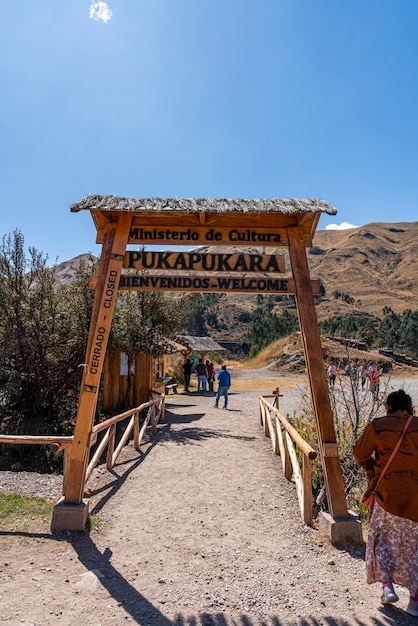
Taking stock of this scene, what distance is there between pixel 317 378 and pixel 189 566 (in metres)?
2.40

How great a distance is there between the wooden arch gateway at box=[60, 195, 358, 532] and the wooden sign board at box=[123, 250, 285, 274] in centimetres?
1

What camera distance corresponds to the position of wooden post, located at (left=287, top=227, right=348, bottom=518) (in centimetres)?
468

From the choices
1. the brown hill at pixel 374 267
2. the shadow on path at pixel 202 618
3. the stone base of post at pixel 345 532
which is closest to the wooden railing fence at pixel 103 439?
the shadow on path at pixel 202 618

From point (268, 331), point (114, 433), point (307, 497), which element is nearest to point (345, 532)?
point (307, 497)

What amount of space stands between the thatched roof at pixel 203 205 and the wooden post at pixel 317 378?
45 centimetres

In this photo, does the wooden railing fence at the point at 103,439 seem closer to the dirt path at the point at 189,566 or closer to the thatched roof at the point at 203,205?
the dirt path at the point at 189,566

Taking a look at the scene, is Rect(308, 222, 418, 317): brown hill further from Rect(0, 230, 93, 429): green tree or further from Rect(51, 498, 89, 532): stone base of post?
Rect(51, 498, 89, 532): stone base of post

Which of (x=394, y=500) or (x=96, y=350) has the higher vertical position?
(x=96, y=350)

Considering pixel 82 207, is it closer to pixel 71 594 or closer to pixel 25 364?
pixel 71 594

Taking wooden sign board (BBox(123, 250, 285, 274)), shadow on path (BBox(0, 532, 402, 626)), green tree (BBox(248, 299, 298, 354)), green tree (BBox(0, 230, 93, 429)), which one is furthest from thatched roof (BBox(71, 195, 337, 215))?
green tree (BBox(248, 299, 298, 354))

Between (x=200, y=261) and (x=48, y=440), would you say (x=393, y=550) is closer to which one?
(x=200, y=261)

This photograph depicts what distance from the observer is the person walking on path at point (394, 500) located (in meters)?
3.22

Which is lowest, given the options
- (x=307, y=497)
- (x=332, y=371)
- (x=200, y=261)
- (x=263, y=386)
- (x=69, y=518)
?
(x=307, y=497)

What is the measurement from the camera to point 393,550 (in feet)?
10.8
